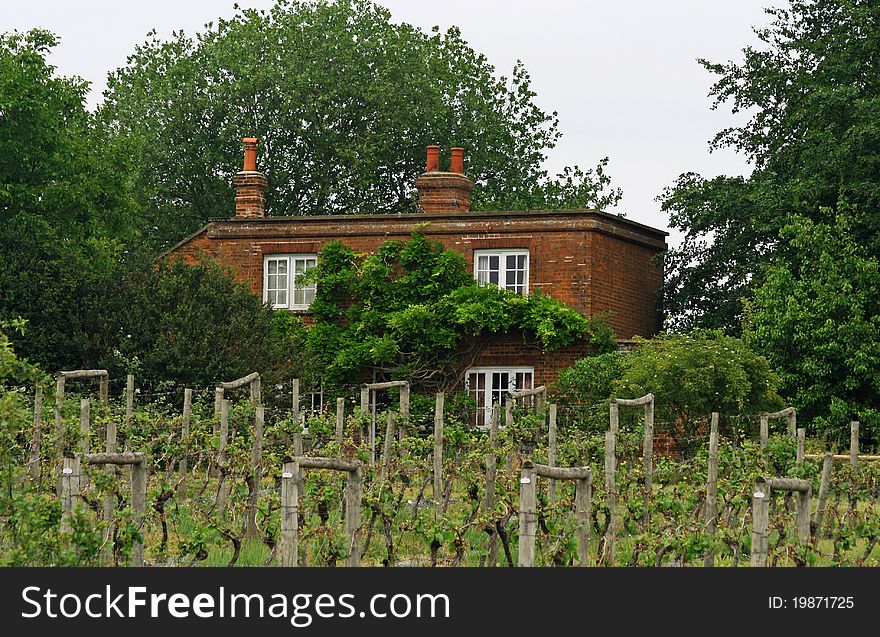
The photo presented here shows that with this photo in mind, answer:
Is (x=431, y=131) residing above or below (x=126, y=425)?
above

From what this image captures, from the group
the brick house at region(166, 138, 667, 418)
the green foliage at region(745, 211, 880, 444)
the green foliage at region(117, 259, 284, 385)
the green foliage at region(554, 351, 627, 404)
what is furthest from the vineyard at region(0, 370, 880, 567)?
the brick house at region(166, 138, 667, 418)

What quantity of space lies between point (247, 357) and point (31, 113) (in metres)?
8.76

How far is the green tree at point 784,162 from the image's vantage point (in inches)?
1293

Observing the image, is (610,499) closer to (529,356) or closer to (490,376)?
(529,356)

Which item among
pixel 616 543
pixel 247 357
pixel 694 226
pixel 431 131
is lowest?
pixel 616 543

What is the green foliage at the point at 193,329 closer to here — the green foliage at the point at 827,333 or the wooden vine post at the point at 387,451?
the wooden vine post at the point at 387,451

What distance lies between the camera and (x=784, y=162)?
35469 millimetres

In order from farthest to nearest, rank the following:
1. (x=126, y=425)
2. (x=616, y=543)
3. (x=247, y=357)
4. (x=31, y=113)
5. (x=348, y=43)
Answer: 1. (x=348, y=43)
2. (x=31, y=113)
3. (x=247, y=357)
4. (x=126, y=425)
5. (x=616, y=543)

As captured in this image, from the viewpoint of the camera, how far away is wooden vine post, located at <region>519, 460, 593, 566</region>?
11930mm

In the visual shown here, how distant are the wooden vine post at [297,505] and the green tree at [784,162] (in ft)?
63.8

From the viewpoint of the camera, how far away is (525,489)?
1200 cm

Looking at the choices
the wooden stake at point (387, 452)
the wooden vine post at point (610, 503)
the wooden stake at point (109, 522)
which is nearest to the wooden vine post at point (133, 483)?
the wooden stake at point (109, 522)

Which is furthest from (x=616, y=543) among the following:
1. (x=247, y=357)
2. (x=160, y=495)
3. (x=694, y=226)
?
(x=694, y=226)
